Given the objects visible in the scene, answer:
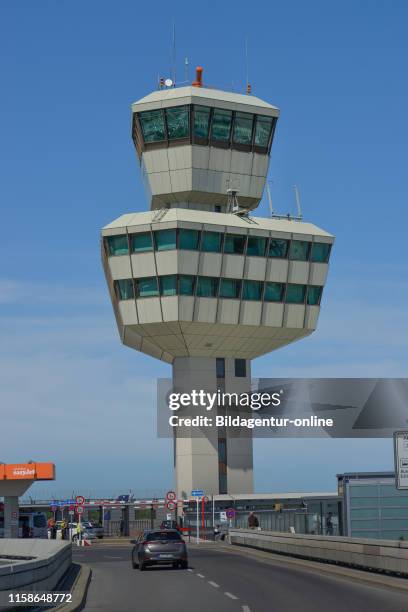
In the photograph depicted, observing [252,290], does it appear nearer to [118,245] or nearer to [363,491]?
[118,245]

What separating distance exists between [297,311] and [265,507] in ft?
57.7

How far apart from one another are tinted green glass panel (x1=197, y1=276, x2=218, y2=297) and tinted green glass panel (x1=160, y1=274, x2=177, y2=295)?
6.82ft

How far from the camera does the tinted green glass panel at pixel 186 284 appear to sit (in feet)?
242

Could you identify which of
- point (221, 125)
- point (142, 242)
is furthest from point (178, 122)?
point (142, 242)

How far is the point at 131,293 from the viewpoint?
75062 millimetres

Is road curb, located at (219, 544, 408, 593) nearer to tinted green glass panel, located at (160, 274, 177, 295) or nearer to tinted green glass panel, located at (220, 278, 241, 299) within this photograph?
tinted green glass panel, located at (160, 274, 177, 295)

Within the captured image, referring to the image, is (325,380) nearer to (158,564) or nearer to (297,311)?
(297,311)

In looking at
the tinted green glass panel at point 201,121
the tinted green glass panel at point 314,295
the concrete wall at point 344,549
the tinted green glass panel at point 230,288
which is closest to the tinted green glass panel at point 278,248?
the tinted green glass panel at point 230,288

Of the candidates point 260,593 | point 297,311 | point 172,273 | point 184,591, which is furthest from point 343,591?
point 297,311

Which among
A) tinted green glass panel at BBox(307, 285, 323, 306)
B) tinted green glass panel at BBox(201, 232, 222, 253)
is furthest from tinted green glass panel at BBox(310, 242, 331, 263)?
tinted green glass panel at BBox(201, 232, 222, 253)

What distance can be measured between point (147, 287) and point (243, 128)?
Result: 55.1 feet

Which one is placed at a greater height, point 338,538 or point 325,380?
point 325,380

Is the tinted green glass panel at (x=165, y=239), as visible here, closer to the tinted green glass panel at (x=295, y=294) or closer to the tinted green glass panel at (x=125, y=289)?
the tinted green glass panel at (x=125, y=289)

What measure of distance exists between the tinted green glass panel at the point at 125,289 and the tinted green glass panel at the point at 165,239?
3.82 metres
